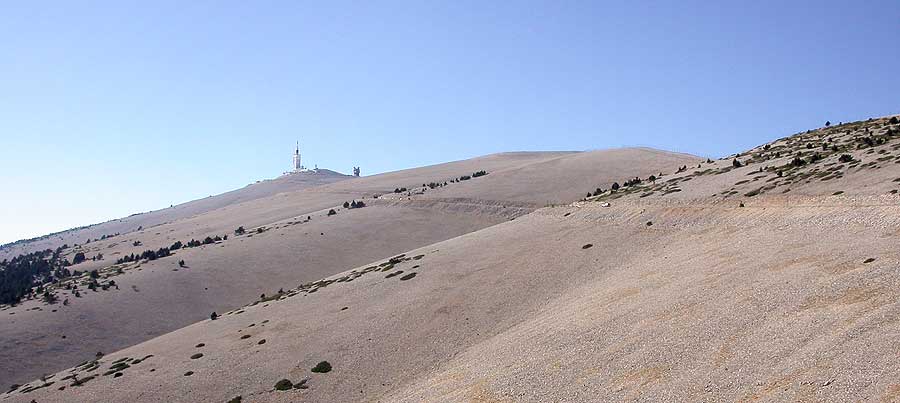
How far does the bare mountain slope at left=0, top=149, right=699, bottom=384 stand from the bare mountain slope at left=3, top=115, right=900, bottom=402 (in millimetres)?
8379

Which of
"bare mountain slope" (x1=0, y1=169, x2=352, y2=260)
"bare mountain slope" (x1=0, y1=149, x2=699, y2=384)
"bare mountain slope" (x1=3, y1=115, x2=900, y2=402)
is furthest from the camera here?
"bare mountain slope" (x1=0, y1=169, x2=352, y2=260)

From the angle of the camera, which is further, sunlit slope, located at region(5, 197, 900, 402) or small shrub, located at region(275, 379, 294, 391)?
small shrub, located at region(275, 379, 294, 391)

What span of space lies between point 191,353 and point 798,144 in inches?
1800

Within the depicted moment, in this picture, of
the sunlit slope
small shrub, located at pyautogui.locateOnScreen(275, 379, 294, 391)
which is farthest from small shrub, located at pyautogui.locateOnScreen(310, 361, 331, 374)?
small shrub, located at pyautogui.locateOnScreen(275, 379, 294, 391)

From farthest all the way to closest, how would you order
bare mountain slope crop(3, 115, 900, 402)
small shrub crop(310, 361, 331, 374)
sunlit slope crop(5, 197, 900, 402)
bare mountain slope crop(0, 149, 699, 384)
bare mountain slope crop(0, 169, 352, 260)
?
bare mountain slope crop(0, 169, 352, 260) → bare mountain slope crop(0, 149, 699, 384) → small shrub crop(310, 361, 331, 374) → bare mountain slope crop(3, 115, 900, 402) → sunlit slope crop(5, 197, 900, 402)

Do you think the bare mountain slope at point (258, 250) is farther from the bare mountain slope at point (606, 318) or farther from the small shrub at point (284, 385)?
the small shrub at point (284, 385)

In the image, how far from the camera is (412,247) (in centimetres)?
6412

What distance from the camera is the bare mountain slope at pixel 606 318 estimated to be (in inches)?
688

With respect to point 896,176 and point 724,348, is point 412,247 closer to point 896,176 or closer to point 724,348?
point 896,176

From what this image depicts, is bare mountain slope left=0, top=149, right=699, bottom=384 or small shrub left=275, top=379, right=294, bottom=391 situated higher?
bare mountain slope left=0, top=149, right=699, bottom=384

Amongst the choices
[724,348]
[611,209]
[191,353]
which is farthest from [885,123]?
[191,353]

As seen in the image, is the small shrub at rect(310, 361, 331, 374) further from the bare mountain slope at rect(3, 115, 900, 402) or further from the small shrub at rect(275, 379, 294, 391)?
the small shrub at rect(275, 379, 294, 391)

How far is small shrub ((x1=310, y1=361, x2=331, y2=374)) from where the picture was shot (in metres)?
28.9

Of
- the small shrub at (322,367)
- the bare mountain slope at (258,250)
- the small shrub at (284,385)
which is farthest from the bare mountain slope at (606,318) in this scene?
the bare mountain slope at (258,250)
